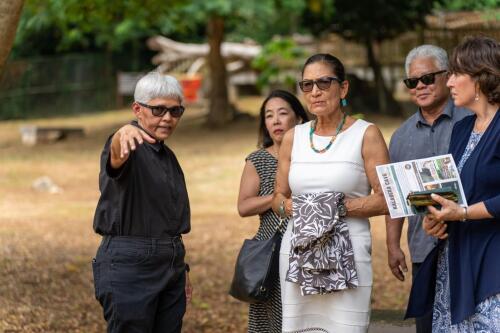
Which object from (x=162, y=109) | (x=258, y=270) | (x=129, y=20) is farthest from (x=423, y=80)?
(x=129, y=20)

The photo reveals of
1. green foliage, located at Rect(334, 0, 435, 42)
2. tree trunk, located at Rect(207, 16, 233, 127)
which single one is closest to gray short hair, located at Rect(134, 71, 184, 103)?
green foliage, located at Rect(334, 0, 435, 42)

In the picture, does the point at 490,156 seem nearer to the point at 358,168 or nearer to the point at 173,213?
the point at 358,168

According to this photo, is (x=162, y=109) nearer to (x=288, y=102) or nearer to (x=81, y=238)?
(x=288, y=102)

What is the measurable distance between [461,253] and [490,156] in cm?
45

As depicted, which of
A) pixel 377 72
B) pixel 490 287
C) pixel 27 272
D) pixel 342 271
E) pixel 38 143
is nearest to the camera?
pixel 490 287

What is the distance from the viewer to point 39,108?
32375 millimetres

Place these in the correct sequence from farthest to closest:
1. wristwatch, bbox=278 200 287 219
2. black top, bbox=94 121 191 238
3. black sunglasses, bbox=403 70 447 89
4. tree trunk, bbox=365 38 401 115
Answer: tree trunk, bbox=365 38 401 115 → black sunglasses, bbox=403 70 447 89 → wristwatch, bbox=278 200 287 219 → black top, bbox=94 121 191 238

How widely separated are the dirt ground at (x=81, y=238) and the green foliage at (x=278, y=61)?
21.0 feet

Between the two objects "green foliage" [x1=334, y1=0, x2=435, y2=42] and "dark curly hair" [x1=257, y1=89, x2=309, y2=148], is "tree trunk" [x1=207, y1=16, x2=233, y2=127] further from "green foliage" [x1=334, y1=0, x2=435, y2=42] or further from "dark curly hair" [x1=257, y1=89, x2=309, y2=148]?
"dark curly hair" [x1=257, y1=89, x2=309, y2=148]

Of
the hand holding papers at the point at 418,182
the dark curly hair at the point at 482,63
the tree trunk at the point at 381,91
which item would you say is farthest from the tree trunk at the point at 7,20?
the tree trunk at the point at 381,91

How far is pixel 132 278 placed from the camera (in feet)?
14.1

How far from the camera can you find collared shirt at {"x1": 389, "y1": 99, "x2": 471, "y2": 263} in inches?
196

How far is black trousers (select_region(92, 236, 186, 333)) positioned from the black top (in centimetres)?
6

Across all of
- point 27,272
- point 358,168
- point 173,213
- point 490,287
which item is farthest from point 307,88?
point 27,272
